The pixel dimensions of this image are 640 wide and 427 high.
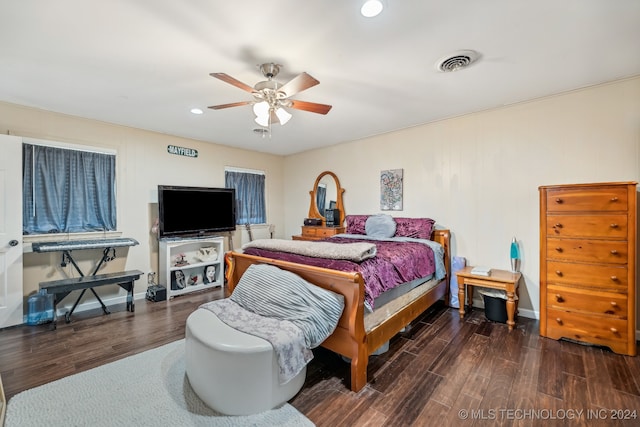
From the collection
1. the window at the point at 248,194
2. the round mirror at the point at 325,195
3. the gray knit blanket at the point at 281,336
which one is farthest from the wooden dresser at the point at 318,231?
the gray knit blanket at the point at 281,336

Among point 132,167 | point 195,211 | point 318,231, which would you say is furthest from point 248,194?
point 132,167

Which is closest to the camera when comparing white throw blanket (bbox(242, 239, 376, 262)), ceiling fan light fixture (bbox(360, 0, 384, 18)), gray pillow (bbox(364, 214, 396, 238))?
ceiling fan light fixture (bbox(360, 0, 384, 18))

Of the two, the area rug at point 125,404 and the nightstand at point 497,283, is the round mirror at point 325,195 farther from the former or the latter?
the area rug at point 125,404

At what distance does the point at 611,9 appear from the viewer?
5.50 ft

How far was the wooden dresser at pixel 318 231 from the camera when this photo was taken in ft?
15.5

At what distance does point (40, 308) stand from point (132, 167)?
6.58ft

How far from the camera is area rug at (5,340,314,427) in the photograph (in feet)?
5.49

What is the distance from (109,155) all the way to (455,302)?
16.5 ft

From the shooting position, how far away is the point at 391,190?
14.2 ft

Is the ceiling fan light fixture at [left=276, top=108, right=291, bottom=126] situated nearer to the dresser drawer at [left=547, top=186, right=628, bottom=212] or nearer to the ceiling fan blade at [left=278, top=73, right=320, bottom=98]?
the ceiling fan blade at [left=278, top=73, right=320, bottom=98]

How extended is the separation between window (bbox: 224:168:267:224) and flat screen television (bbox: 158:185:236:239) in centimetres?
35

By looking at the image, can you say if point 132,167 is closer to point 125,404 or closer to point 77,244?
point 77,244

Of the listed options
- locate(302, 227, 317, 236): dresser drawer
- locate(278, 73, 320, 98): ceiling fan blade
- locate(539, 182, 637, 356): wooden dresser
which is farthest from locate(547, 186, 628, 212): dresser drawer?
locate(302, 227, 317, 236): dresser drawer

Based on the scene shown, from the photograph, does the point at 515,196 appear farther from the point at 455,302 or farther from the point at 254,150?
the point at 254,150
